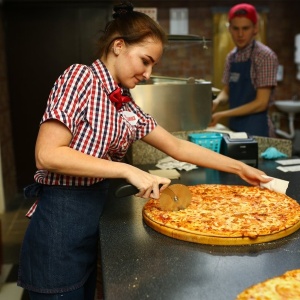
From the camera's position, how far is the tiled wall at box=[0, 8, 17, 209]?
15.5ft

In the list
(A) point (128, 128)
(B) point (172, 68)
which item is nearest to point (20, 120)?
(B) point (172, 68)

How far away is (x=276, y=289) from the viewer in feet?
3.48

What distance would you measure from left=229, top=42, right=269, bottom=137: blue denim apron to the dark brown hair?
208 centimetres

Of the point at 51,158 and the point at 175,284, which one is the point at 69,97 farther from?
the point at 175,284

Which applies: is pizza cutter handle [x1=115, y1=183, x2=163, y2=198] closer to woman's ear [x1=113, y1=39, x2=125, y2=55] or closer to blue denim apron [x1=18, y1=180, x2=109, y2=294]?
blue denim apron [x1=18, y1=180, x2=109, y2=294]

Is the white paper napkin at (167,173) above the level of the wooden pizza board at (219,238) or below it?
below

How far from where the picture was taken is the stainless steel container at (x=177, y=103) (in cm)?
259

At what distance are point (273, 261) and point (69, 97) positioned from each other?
82cm

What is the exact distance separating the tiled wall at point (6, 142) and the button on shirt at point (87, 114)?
3.35m

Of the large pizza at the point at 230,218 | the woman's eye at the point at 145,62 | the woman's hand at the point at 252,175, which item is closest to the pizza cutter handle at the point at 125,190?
the large pizza at the point at 230,218

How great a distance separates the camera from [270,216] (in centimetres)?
153

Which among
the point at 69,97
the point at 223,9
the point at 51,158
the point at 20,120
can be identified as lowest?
the point at 20,120

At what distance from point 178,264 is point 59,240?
495 mm

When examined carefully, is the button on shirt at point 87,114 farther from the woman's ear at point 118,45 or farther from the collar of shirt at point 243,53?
the collar of shirt at point 243,53
